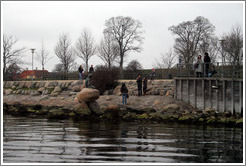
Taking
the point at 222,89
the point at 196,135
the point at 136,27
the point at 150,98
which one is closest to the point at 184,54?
the point at 136,27

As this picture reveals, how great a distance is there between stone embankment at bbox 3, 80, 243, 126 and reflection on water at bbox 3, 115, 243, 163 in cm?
380

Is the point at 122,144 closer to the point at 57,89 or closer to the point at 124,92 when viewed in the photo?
the point at 124,92

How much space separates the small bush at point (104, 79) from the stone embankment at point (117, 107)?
4.15ft

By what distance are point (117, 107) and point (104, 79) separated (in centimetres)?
1068

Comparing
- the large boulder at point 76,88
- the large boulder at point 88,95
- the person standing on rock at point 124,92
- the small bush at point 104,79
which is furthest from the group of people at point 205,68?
the large boulder at point 76,88

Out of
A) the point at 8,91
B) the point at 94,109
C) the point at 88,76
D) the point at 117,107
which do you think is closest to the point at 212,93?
the point at 117,107

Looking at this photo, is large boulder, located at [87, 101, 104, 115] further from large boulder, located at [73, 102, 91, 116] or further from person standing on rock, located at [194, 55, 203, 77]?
person standing on rock, located at [194, 55, 203, 77]

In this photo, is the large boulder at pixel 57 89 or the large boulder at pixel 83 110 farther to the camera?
the large boulder at pixel 57 89

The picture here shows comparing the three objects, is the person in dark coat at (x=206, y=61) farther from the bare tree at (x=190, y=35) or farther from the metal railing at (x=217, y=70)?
the bare tree at (x=190, y=35)

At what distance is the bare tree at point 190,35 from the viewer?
50.2 m

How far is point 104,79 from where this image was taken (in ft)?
114

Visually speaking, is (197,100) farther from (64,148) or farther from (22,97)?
(22,97)

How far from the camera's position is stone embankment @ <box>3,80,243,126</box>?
2267 cm

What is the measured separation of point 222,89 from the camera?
23906 millimetres
